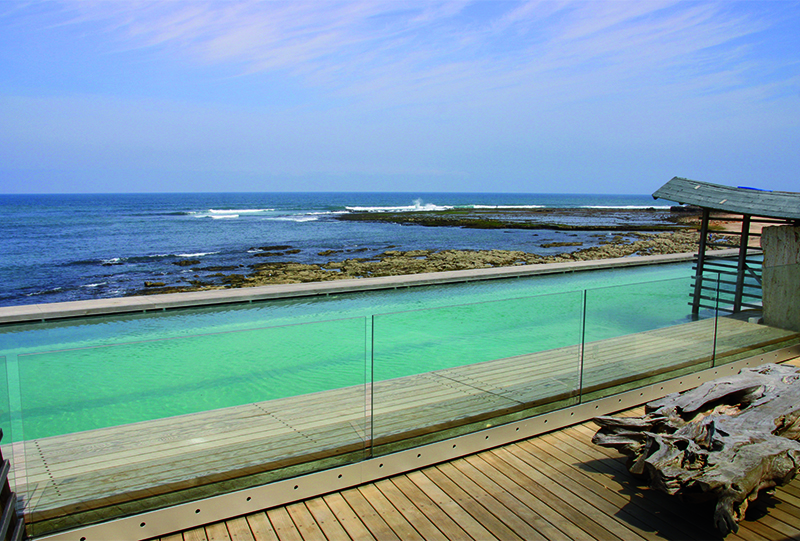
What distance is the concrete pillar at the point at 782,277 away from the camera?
206 inches

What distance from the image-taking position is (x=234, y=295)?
332 inches

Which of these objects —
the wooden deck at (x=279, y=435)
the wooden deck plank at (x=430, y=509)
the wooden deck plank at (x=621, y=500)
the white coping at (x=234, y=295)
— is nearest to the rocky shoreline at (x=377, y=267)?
the white coping at (x=234, y=295)

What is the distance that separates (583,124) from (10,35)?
31.6 metres

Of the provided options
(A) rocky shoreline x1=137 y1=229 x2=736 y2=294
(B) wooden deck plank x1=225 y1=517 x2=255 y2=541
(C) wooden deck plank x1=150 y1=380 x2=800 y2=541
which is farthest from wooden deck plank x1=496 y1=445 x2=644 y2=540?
(A) rocky shoreline x1=137 y1=229 x2=736 y2=294

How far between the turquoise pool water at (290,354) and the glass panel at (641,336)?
16mm

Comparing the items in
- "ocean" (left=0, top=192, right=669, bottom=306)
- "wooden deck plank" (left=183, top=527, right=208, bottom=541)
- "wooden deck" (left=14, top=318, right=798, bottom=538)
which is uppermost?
"wooden deck" (left=14, top=318, right=798, bottom=538)

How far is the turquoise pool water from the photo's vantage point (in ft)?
6.85

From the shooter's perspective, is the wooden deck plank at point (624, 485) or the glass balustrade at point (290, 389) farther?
the wooden deck plank at point (624, 485)

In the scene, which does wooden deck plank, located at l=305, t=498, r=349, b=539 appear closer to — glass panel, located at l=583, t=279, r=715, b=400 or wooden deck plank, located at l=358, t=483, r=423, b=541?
wooden deck plank, located at l=358, t=483, r=423, b=541

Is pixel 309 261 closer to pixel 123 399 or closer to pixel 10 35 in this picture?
pixel 10 35

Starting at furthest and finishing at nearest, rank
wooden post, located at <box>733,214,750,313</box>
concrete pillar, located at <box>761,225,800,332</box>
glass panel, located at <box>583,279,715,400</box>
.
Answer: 1. concrete pillar, located at <box>761,225,800,332</box>
2. wooden post, located at <box>733,214,750,313</box>
3. glass panel, located at <box>583,279,715,400</box>

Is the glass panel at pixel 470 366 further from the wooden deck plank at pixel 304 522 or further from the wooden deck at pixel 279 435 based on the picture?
the wooden deck plank at pixel 304 522

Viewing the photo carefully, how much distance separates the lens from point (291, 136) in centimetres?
6319

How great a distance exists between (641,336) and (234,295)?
21.2 ft
